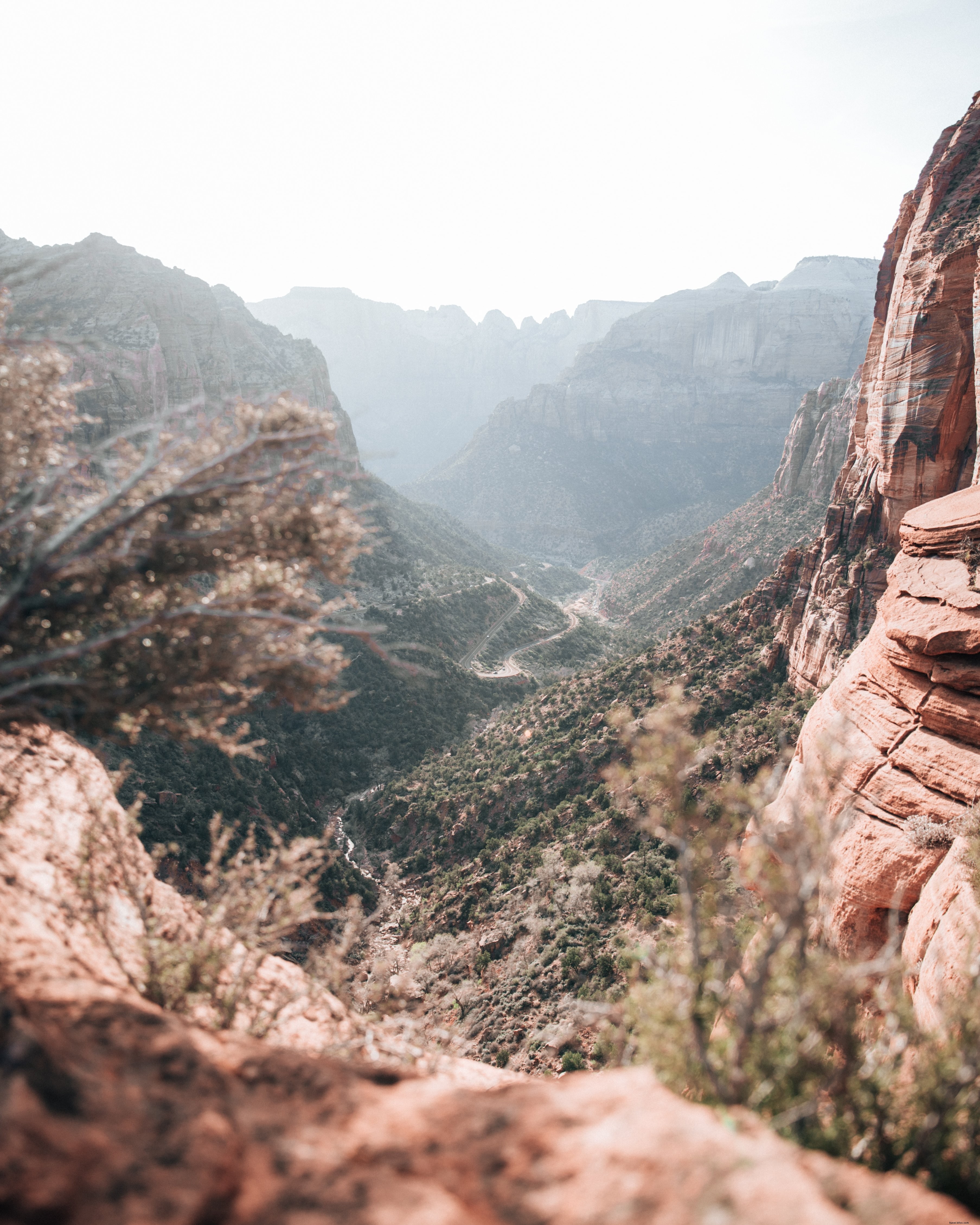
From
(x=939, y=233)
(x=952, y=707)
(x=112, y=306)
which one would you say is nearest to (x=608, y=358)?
(x=112, y=306)

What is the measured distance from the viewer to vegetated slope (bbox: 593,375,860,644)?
57.8 metres

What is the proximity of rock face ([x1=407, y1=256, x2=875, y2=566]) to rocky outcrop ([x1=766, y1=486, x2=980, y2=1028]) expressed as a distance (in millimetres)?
114731

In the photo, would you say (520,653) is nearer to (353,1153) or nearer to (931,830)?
(931,830)

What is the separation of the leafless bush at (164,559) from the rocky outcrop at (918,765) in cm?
822

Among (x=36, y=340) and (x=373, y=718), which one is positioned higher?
(x=36, y=340)

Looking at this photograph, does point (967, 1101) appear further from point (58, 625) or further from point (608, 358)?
point (608, 358)

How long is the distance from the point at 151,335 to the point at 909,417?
6683 centimetres

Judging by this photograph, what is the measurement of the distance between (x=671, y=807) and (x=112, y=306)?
76407mm

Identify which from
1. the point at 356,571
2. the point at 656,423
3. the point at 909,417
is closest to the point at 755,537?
the point at 909,417

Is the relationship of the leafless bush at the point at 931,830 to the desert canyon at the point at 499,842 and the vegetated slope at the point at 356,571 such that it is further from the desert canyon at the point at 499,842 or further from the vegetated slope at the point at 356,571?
the vegetated slope at the point at 356,571

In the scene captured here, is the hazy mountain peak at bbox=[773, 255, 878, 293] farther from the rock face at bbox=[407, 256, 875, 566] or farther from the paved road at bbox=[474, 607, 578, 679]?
the paved road at bbox=[474, 607, 578, 679]

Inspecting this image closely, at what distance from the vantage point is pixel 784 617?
28.2m

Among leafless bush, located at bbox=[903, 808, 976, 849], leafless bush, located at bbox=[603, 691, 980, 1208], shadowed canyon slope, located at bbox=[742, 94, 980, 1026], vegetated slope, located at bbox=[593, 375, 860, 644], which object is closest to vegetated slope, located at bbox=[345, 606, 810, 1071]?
shadowed canyon slope, located at bbox=[742, 94, 980, 1026]

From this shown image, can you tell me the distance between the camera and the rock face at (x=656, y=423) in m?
137
